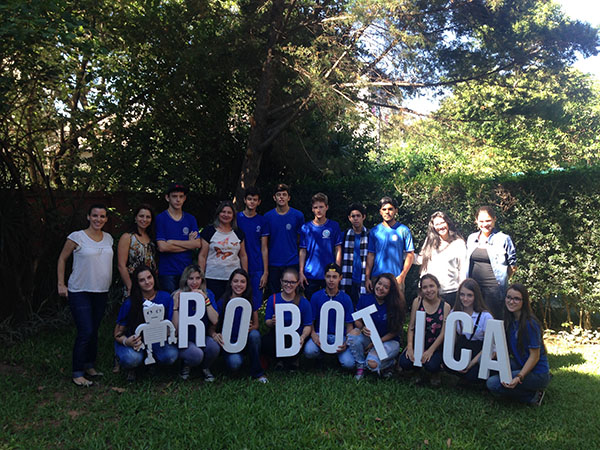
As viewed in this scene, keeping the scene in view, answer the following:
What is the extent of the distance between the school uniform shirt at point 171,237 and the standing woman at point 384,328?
194 cm

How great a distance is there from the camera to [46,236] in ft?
21.8

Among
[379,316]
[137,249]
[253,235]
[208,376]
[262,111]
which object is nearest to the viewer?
[208,376]

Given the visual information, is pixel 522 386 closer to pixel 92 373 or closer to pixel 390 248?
pixel 390 248

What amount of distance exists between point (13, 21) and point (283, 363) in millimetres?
4604

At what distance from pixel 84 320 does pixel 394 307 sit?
10.0 ft

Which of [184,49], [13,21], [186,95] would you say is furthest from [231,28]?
[13,21]

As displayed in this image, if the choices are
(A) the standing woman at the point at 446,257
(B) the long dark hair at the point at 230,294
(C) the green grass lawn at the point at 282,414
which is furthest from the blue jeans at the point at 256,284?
(A) the standing woman at the point at 446,257

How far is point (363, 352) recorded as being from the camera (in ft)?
16.6

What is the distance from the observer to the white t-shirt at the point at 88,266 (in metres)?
4.68

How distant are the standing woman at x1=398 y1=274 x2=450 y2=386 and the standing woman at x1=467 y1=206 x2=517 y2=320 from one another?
61 centimetres

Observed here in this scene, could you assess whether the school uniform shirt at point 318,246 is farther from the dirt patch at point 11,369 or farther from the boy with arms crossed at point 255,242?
Answer: the dirt patch at point 11,369

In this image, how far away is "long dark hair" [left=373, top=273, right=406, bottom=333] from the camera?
16.6ft

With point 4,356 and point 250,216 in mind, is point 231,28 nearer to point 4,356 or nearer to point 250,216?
point 250,216

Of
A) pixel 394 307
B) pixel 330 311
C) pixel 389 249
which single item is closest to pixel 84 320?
pixel 330 311
